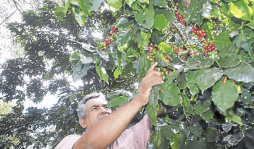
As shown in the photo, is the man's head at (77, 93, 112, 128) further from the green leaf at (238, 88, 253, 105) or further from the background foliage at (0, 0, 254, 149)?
the green leaf at (238, 88, 253, 105)

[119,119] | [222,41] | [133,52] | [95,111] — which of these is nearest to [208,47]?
[222,41]

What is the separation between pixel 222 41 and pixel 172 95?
38 centimetres

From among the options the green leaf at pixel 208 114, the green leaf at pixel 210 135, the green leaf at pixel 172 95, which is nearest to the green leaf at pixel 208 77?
the green leaf at pixel 172 95

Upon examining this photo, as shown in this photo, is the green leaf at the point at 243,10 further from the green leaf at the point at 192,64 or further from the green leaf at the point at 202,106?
the green leaf at the point at 202,106

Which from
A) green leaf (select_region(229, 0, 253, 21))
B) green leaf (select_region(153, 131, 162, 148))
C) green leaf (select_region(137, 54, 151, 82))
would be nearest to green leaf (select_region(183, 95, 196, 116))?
green leaf (select_region(153, 131, 162, 148))

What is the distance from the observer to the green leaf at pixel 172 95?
1041mm

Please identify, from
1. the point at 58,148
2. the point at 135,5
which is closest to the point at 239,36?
the point at 135,5

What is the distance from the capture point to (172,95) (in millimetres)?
1049

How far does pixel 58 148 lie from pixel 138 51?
1029 mm

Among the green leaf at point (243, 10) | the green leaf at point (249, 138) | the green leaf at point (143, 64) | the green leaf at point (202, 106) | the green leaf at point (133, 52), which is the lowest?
the green leaf at point (249, 138)

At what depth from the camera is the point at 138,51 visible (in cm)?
115

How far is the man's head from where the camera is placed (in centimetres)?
193

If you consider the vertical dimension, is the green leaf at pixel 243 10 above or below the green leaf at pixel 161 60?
below

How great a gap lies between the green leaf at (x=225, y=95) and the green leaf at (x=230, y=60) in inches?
2.9
